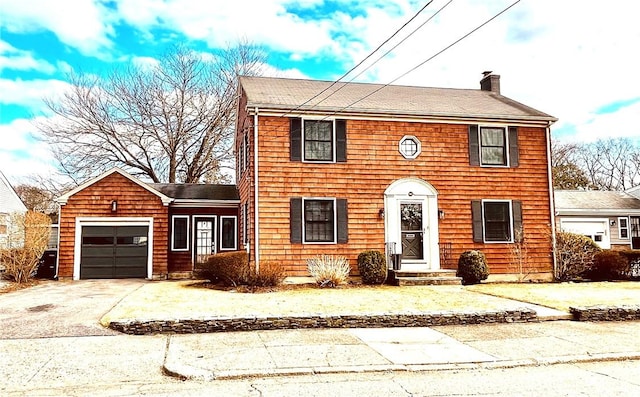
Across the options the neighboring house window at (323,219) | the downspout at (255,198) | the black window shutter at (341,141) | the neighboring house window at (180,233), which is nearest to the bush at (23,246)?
the neighboring house window at (180,233)

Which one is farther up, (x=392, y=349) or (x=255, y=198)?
(x=255, y=198)

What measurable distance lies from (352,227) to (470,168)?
4.12 meters

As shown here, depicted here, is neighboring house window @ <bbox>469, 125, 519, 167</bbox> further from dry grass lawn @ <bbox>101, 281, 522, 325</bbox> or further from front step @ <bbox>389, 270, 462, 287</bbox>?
dry grass lawn @ <bbox>101, 281, 522, 325</bbox>

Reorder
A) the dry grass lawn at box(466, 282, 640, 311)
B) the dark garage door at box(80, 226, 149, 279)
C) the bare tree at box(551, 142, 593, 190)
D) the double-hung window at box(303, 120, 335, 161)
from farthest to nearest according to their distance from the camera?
the bare tree at box(551, 142, 593, 190), the dark garage door at box(80, 226, 149, 279), the double-hung window at box(303, 120, 335, 161), the dry grass lawn at box(466, 282, 640, 311)

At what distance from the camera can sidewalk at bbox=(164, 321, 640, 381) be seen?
608 centimetres

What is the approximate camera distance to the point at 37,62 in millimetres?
17844

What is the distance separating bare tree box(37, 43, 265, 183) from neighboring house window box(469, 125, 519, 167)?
15.3 meters

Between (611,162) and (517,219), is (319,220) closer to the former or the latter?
(517,219)

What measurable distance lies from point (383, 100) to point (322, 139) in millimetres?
2772

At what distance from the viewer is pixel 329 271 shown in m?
13.7

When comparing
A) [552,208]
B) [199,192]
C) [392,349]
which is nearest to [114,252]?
[199,192]

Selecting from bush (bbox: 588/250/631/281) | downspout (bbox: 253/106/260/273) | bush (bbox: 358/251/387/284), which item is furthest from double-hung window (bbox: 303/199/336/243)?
bush (bbox: 588/250/631/281)

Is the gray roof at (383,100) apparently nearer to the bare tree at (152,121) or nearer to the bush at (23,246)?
the bush at (23,246)

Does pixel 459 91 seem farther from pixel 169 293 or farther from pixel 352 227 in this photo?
pixel 169 293
